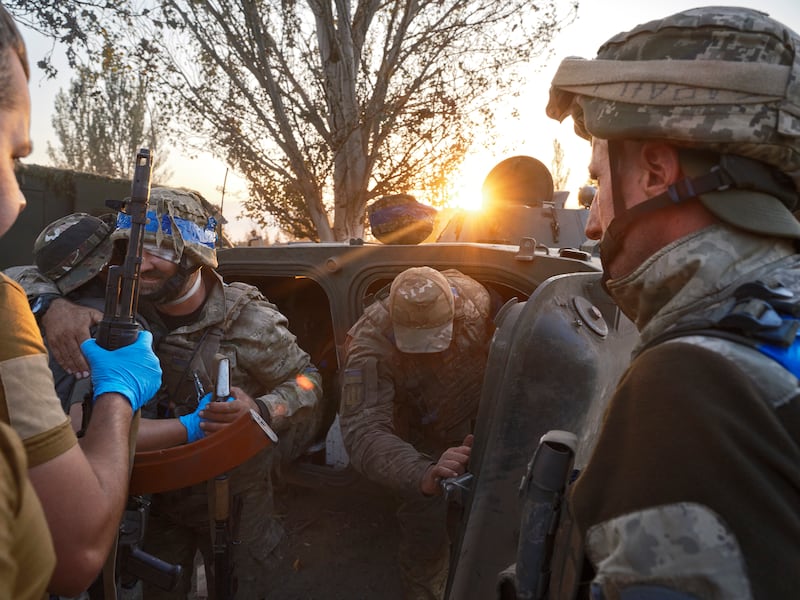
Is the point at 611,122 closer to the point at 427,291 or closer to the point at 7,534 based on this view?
the point at 7,534

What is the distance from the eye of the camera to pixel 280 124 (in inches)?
474

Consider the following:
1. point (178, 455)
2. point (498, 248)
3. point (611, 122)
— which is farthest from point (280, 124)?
point (611, 122)

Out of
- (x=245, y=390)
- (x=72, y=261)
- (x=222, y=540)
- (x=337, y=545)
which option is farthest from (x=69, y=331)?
(x=337, y=545)

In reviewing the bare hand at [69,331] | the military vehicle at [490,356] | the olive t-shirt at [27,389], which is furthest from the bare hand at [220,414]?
the olive t-shirt at [27,389]

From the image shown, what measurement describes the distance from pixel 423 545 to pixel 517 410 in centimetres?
165

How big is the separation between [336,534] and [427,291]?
2086mm

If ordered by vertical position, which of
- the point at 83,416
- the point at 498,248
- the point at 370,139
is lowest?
the point at 83,416

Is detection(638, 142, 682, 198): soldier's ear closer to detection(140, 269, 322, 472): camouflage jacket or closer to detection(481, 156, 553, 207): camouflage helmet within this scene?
detection(140, 269, 322, 472): camouflage jacket

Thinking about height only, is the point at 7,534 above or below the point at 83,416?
above

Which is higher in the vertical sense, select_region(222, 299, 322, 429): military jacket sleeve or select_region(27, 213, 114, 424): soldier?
select_region(27, 213, 114, 424): soldier

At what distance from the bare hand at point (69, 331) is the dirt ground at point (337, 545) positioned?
166 centimetres

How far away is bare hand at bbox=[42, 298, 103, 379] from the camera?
231cm

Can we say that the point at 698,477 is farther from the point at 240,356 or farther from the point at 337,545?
the point at 337,545

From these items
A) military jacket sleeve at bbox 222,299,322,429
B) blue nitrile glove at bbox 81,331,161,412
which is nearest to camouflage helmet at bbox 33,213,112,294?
military jacket sleeve at bbox 222,299,322,429
